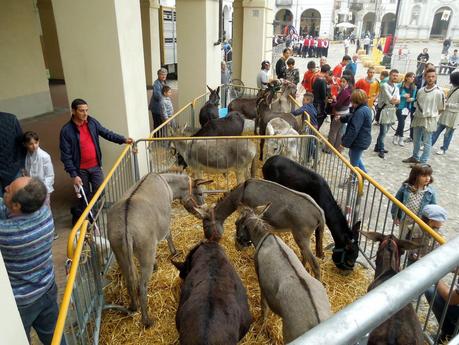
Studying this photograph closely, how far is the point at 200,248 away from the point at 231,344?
1147 mm

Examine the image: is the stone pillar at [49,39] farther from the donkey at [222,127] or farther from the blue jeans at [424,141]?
the blue jeans at [424,141]

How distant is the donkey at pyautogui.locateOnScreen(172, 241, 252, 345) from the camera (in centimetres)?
264

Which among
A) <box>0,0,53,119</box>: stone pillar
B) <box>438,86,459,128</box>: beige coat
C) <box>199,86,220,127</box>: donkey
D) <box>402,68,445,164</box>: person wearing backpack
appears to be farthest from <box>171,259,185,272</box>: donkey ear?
<box>0,0,53,119</box>: stone pillar

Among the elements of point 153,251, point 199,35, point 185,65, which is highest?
point 199,35

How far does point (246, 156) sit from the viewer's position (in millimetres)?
6461

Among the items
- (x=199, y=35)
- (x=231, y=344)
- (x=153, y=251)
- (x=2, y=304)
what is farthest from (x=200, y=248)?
(x=199, y=35)

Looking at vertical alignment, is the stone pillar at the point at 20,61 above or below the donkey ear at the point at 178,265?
above

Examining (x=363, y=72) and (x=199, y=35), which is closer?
(x=199, y=35)

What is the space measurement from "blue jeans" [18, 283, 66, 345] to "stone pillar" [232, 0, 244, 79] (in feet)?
42.7

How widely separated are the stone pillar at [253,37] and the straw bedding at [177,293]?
9968 millimetres

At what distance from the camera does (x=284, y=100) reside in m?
10.0

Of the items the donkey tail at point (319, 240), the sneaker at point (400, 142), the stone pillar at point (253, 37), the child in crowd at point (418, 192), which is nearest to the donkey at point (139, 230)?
the donkey tail at point (319, 240)

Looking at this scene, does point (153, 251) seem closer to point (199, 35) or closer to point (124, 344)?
point (124, 344)

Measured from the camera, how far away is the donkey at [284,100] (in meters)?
9.85
